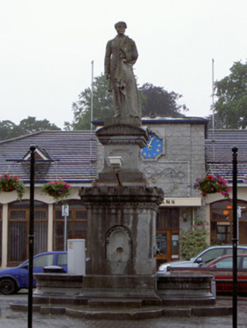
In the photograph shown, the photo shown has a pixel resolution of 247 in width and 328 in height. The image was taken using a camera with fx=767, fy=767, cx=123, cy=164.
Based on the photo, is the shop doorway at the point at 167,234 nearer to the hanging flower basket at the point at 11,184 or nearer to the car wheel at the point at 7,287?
the car wheel at the point at 7,287

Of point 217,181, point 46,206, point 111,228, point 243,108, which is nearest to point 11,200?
point 46,206

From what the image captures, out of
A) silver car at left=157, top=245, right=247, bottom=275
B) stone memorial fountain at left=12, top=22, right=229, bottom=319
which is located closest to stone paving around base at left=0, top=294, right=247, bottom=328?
stone memorial fountain at left=12, top=22, right=229, bottom=319

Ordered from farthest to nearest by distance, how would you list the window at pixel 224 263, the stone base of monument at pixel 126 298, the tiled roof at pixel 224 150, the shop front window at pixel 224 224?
the tiled roof at pixel 224 150 → the shop front window at pixel 224 224 → the window at pixel 224 263 → the stone base of monument at pixel 126 298

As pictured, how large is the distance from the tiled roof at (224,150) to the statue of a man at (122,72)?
18729 millimetres

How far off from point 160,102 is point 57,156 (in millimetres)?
23638

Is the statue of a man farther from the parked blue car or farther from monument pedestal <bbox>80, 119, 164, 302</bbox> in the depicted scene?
the parked blue car

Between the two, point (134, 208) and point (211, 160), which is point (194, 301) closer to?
point (134, 208)

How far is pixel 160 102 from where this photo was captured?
2467 inches

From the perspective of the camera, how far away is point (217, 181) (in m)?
24.7

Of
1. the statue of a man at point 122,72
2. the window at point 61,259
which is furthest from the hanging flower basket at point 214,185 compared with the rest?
the statue of a man at point 122,72

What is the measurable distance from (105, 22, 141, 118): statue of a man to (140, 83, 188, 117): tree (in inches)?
1727

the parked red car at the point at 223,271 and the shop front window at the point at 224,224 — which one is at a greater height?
the shop front window at the point at 224,224

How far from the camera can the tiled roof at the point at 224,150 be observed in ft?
125

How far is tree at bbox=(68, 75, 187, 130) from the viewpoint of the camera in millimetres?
62344
